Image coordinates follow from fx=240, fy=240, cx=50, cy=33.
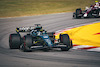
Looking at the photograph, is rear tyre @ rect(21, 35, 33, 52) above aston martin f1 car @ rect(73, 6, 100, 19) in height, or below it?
below

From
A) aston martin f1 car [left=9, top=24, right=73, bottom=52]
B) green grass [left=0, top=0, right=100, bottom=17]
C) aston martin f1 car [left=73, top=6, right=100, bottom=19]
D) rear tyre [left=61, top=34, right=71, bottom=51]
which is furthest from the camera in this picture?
green grass [left=0, top=0, right=100, bottom=17]

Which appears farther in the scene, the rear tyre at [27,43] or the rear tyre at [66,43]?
the rear tyre at [66,43]

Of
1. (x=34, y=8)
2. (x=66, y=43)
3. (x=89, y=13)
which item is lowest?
(x=66, y=43)

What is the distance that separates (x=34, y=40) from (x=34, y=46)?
78 cm

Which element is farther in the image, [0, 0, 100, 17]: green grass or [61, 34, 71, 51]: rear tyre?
[0, 0, 100, 17]: green grass

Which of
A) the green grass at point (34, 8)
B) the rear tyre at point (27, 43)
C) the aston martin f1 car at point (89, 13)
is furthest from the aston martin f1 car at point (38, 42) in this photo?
the green grass at point (34, 8)

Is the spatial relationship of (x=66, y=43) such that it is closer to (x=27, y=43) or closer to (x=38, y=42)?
(x=38, y=42)

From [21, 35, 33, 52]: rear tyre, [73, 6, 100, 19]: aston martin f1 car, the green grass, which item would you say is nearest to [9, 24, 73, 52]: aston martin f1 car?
[21, 35, 33, 52]: rear tyre

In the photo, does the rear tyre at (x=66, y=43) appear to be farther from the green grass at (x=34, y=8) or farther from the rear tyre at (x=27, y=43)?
the green grass at (x=34, y=8)

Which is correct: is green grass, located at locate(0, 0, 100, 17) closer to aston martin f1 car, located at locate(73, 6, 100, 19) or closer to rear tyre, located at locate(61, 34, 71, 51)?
aston martin f1 car, located at locate(73, 6, 100, 19)

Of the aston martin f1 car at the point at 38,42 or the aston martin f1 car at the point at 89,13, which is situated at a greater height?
the aston martin f1 car at the point at 89,13

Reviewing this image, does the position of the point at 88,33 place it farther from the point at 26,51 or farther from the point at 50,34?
the point at 26,51

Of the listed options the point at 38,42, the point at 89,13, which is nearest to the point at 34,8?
the point at 89,13

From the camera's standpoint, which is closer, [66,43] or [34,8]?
[66,43]
